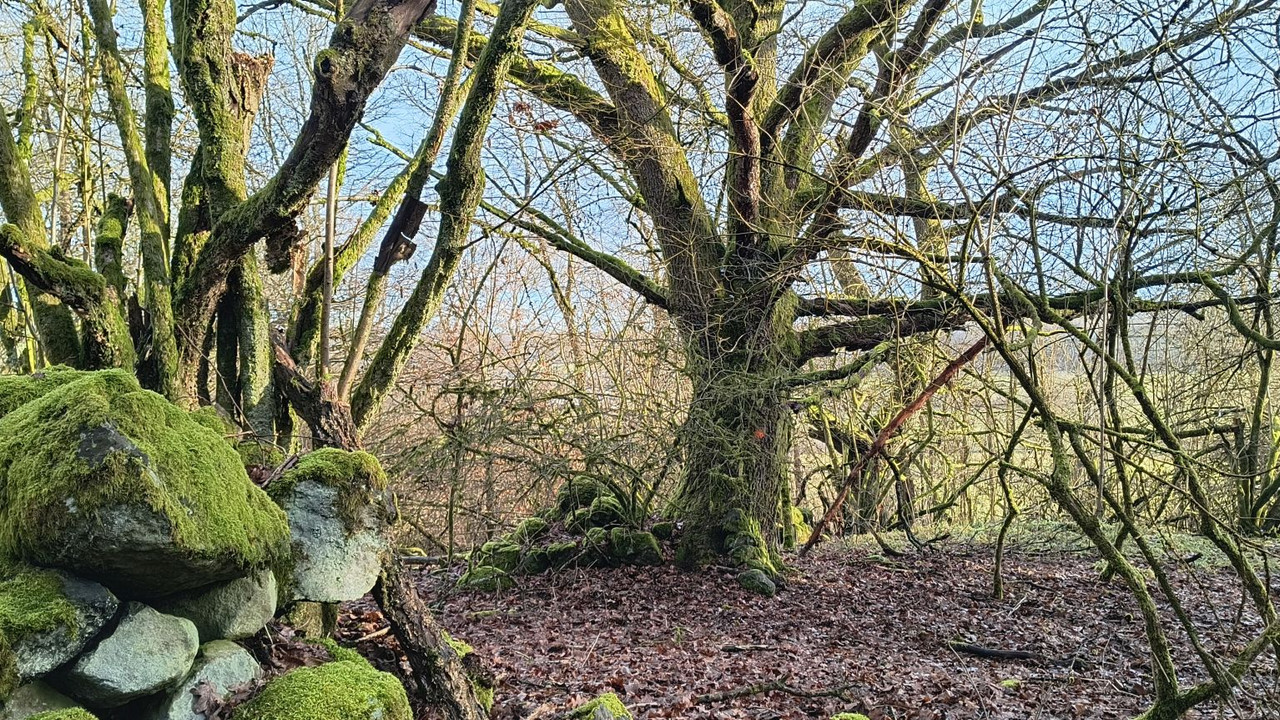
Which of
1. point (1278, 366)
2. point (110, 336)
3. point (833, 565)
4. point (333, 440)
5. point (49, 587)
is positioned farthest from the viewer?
point (833, 565)

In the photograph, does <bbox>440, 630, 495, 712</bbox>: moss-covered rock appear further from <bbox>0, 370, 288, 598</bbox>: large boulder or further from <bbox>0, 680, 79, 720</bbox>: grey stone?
<bbox>0, 680, 79, 720</bbox>: grey stone

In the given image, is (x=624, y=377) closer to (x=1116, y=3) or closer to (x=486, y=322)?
(x=486, y=322)

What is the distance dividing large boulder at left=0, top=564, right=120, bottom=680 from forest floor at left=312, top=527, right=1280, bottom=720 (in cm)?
185

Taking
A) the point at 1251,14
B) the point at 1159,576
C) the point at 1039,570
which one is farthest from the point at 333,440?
the point at 1039,570

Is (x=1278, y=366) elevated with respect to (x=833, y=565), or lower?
elevated

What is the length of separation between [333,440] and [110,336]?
1.64 m

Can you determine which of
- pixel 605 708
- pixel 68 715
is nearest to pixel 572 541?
pixel 605 708

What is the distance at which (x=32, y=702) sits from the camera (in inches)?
105

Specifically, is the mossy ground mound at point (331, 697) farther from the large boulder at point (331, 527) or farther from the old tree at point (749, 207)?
the old tree at point (749, 207)

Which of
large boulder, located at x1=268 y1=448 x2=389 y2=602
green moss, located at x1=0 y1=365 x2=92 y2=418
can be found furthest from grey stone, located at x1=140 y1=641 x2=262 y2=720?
green moss, located at x1=0 y1=365 x2=92 y2=418

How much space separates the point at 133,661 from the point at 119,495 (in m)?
0.60

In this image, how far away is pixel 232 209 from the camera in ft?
19.2

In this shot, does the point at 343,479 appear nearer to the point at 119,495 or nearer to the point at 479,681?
the point at 119,495

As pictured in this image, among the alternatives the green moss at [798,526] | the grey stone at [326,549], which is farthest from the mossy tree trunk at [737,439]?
the grey stone at [326,549]
